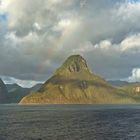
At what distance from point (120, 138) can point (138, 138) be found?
4.98m

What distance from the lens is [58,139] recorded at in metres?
94.8

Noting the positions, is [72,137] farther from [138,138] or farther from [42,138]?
[138,138]

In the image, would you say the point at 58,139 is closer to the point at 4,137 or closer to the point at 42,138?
the point at 42,138

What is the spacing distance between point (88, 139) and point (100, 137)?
6211 mm

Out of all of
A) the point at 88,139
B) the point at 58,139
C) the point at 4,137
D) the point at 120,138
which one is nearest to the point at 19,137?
the point at 4,137

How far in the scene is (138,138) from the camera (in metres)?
95.6

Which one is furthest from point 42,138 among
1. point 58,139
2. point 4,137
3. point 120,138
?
point 120,138

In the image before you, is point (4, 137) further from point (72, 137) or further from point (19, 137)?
point (72, 137)

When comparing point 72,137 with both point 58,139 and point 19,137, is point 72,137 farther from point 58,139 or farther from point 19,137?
point 19,137

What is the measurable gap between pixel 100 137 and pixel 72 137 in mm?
8220

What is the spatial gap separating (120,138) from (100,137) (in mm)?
6120

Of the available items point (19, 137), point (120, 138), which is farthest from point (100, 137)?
point (19, 137)

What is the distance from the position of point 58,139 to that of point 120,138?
1744cm

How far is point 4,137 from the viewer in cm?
9906
